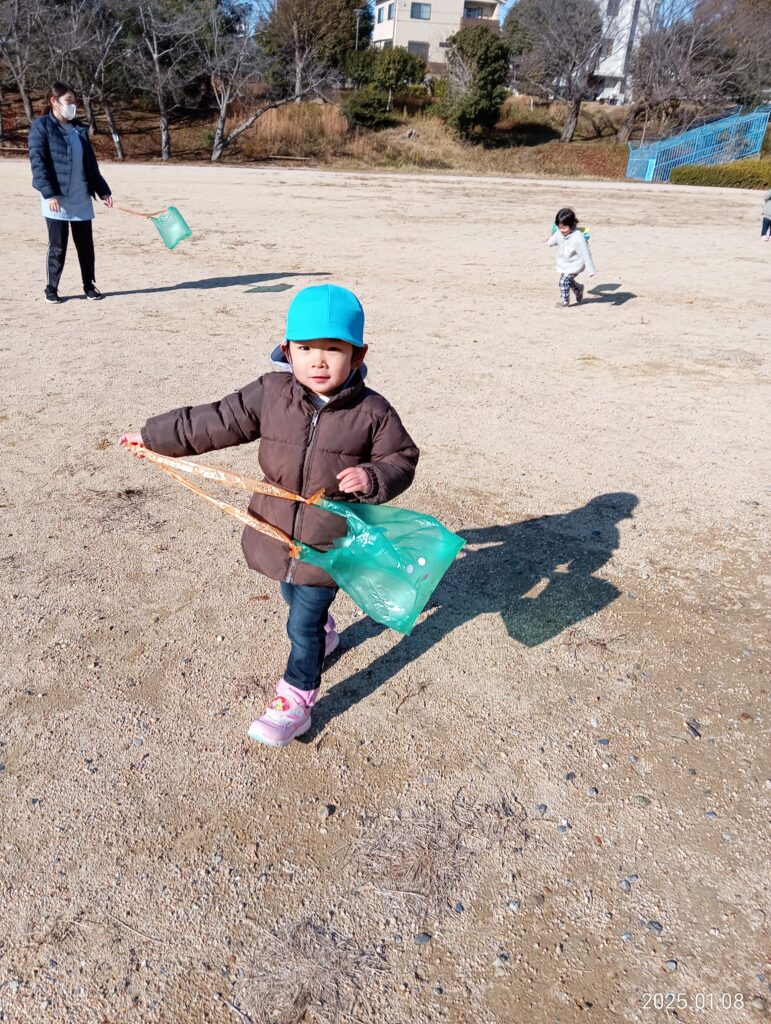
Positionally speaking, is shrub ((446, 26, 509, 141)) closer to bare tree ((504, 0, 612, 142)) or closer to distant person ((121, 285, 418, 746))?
bare tree ((504, 0, 612, 142))

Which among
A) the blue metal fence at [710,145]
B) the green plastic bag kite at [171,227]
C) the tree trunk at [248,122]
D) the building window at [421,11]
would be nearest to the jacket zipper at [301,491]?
the green plastic bag kite at [171,227]

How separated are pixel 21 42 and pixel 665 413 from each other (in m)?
32.0

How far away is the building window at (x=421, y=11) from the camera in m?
44.1

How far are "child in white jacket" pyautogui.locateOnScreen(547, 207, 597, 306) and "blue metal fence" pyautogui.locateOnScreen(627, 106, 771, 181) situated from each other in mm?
24758

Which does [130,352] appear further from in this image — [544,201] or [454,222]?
[544,201]

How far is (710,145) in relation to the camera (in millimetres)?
31203

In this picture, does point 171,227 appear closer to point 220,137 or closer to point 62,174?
point 62,174

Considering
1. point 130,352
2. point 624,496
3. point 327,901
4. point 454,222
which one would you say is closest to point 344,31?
point 454,222

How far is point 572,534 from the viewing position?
378cm

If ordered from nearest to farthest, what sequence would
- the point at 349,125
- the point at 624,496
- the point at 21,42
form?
the point at 624,496, the point at 21,42, the point at 349,125

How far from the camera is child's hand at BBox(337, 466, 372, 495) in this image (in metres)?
2.15

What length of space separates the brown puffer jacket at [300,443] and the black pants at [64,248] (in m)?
5.94

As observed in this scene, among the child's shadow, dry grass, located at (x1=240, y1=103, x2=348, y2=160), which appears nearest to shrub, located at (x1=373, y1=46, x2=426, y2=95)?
dry grass, located at (x1=240, y1=103, x2=348, y2=160)

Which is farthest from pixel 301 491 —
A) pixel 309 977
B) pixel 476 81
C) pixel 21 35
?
pixel 476 81
